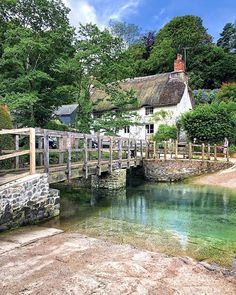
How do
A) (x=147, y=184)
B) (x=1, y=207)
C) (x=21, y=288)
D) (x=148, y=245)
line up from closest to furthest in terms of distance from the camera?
(x=21, y=288)
(x=148, y=245)
(x=1, y=207)
(x=147, y=184)

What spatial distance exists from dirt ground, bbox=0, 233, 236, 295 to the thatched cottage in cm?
2283

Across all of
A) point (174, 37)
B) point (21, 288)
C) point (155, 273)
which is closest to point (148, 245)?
point (155, 273)

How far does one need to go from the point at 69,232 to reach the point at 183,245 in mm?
3002

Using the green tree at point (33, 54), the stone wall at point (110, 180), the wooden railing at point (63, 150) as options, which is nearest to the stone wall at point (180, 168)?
the wooden railing at point (63, 150)

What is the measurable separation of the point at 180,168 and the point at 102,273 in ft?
49.3

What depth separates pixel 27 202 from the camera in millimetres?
8523

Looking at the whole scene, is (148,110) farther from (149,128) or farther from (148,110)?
(149,128)

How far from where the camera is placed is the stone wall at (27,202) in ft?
25.6

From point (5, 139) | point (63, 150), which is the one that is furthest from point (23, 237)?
point (5, 139)

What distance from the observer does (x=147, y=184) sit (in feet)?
61.4

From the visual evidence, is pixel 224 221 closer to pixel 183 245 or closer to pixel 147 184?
pixel 183 245

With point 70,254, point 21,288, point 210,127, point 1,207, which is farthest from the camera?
point 210,127

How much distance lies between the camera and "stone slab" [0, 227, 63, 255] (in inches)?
260

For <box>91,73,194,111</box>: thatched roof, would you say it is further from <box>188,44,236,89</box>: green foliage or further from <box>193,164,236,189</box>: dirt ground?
<box>188,44,236,89</box>: green foliage
